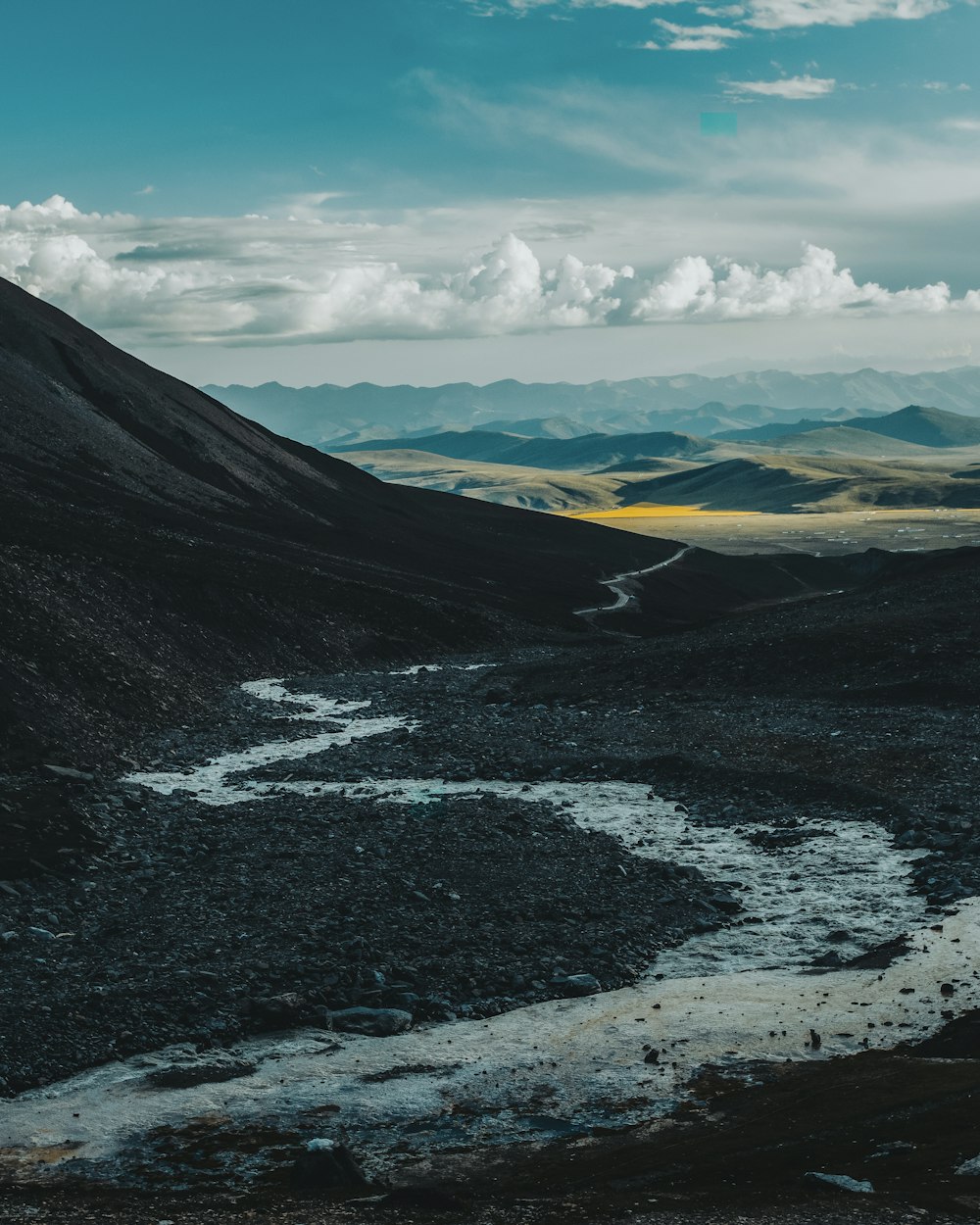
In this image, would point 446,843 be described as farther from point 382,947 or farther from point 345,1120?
point 345,1120

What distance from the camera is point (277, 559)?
396 ft

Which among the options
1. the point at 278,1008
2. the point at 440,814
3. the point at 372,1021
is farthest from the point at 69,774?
the point at 372,1021

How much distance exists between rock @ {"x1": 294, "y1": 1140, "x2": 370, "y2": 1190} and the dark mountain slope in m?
33.5

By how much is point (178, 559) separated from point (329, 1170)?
87314 millimetres

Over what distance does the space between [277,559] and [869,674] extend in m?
67.7

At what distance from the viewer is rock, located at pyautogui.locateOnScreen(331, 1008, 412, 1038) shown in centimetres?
2639

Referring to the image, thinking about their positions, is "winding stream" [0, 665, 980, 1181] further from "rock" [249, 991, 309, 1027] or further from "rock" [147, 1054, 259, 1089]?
"rock" [249, 991, 309, 1027]

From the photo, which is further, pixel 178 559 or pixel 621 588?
pixel 621 588

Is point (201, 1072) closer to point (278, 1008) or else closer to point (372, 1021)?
point (278, 1008)

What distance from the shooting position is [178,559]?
4031 inches

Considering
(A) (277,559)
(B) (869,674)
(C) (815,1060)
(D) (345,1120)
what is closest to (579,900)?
(C) (815,1060)

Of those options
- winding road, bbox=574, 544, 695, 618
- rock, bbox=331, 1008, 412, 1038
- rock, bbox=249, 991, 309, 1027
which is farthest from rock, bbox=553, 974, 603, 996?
winding road, bbox=574, 544, 695, 618

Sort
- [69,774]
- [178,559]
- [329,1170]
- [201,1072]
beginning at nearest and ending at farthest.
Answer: [329,1170]
[201,1072]
[69,774]
[178,559]

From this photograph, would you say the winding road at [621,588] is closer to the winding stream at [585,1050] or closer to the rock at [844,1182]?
the winding stream at [585,1050]
